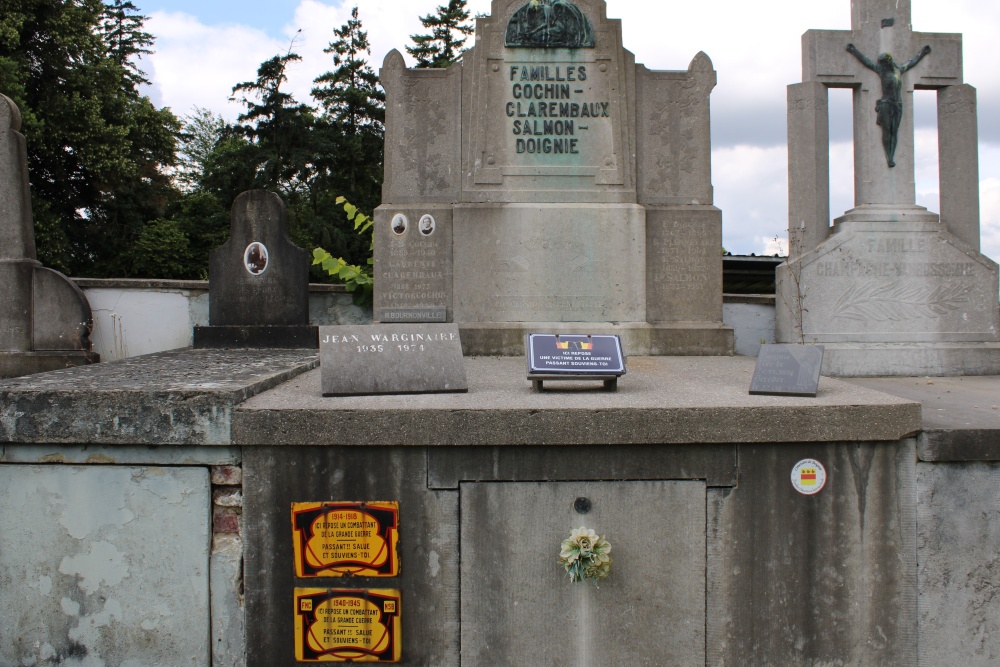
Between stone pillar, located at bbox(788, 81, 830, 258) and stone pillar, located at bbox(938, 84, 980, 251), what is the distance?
3.63 feet

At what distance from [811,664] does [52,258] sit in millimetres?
18442

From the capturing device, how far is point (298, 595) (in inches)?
128

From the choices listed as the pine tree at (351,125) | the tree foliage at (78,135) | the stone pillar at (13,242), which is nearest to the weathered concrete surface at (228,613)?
the stone pillar at (13,242)

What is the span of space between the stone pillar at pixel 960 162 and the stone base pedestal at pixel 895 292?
0.35m

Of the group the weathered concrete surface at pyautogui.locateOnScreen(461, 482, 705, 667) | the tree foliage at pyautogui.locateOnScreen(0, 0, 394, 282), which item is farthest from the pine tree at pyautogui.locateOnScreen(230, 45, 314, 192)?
the weathered concrete surface at pyautogui.locateOnScreen(461, 482, 705, 667)

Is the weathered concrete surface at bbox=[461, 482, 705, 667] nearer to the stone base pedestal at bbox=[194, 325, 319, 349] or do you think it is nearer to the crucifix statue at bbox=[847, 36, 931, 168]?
the stone base pedestal at bbox=[194, 325, 319, 349]

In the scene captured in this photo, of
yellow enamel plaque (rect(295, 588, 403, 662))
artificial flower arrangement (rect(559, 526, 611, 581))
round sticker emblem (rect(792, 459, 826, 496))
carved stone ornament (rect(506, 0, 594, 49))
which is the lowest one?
yellow enamel plaque (rect(295, 588, 403, 662))

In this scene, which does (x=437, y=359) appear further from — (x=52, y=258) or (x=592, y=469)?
(x=52, y=258)

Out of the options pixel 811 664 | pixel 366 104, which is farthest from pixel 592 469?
pixel 366 104

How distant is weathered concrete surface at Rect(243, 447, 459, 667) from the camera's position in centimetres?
326

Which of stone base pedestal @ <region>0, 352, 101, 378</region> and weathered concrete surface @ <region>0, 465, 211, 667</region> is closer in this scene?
weathered concrete surface @ <region>0, 465, 211, 667</region>

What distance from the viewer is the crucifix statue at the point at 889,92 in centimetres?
655

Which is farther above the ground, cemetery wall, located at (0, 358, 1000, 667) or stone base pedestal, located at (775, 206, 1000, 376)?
stone base pedestal, located at (775, 206, 1000, 376)

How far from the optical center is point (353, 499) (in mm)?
3291
